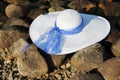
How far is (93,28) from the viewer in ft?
7.57

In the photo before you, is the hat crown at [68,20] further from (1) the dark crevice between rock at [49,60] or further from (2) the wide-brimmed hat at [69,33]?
(1) the dark crevice between rock at [49,60]

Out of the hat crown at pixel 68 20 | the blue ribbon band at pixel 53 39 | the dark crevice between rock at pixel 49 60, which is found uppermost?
the hat crown at pixel 68 20

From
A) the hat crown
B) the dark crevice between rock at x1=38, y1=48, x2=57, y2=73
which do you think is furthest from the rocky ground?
the hat crown

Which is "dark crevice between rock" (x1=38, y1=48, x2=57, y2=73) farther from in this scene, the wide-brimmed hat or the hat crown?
the hat crown

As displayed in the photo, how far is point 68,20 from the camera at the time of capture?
2.24m

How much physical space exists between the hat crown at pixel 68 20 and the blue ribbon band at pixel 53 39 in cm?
2

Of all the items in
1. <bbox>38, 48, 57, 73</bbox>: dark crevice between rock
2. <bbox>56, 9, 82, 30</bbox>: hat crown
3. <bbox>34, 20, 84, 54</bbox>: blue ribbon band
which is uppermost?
<bbox>56, 9, 82, 30</bbox>: hat crown

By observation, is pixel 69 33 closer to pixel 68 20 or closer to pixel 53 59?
pixel 68 20

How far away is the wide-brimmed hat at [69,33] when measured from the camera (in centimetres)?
225

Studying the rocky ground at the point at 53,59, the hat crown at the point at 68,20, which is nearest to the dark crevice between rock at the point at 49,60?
the rocky ground at the point at 53,59

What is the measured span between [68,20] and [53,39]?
0.50 feet

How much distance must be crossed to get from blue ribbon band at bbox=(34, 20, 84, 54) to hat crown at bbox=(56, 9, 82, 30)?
0.02 meters

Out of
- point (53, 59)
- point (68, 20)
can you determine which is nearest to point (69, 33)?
point (68, 20)

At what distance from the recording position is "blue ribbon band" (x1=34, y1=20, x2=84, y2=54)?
2.27 meters
